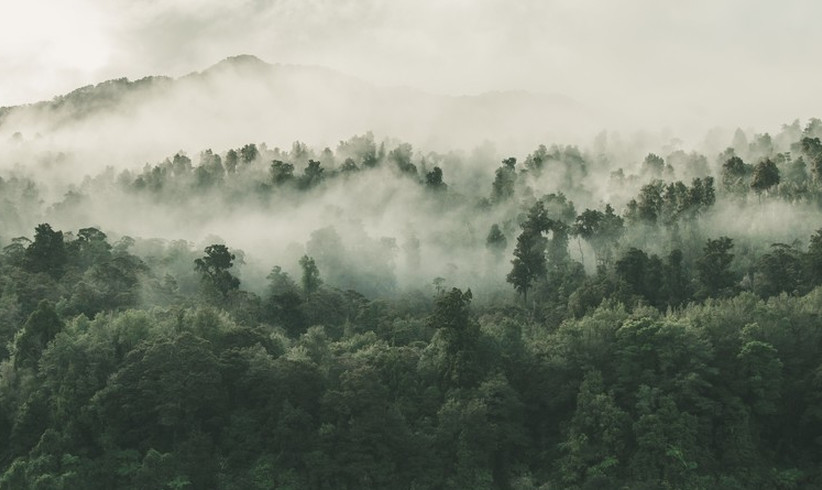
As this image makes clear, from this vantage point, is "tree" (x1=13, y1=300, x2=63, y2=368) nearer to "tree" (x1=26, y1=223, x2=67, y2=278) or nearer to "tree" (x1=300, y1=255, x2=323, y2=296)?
"tree" (x1=26, y1=223, x2=67, y2=278)

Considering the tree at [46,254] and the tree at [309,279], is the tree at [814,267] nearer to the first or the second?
the tree at [309,279]

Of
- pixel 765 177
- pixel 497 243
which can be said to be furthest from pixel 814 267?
pixel 497 243

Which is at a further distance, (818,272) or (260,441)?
(818,272)

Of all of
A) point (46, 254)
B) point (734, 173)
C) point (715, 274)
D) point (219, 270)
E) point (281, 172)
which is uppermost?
point (281, 172)

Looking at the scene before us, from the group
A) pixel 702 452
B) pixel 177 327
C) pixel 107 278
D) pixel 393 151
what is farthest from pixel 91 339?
pixel 393 151

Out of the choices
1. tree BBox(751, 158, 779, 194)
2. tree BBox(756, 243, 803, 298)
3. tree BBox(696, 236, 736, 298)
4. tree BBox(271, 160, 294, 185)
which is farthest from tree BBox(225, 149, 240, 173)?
tree BBox(756, 243, 803, 298)

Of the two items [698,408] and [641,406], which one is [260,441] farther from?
[698,408]

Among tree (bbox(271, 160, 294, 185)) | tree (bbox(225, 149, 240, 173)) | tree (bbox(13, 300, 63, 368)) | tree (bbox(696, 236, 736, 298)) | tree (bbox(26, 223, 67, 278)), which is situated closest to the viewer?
tree (bbox(13, 300, 63, 368))

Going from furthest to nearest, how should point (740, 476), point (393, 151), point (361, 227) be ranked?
point (393, 151), point (361, 227), point (740, 476)

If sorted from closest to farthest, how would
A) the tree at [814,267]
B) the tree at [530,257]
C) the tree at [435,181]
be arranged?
the tree at [814,267] → the tree at [530,257] → the tree at [435,181]

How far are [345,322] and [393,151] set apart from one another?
260 ft

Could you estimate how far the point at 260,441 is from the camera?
64250 mm

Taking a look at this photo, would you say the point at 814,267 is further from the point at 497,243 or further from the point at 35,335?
the point at 35,335

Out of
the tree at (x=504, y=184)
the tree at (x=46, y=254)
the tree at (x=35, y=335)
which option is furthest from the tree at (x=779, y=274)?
the tree at (x=46, y=254)
